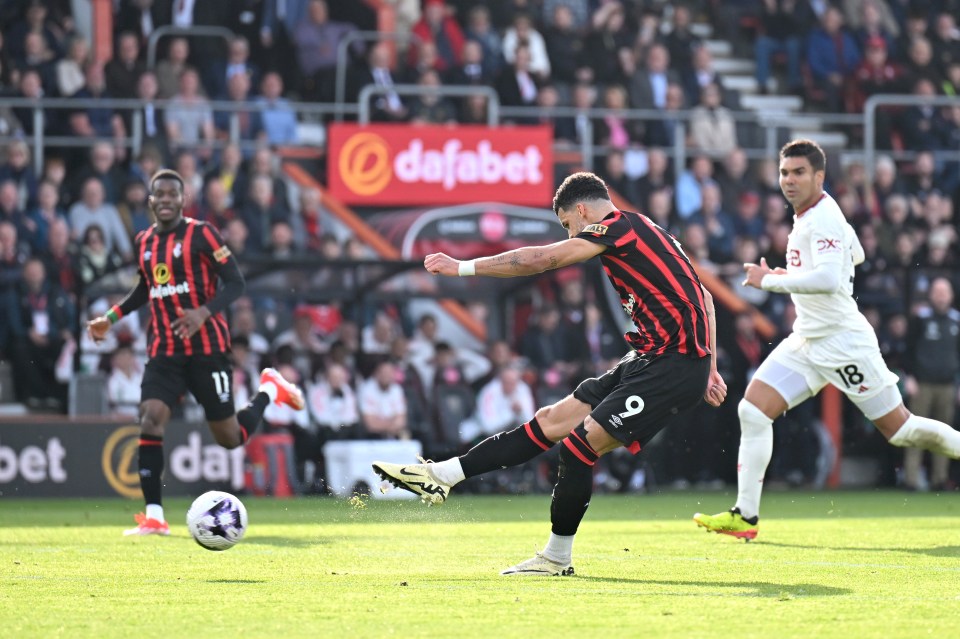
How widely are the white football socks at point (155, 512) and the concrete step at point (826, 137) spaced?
14.6 meters

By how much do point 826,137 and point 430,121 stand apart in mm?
7012

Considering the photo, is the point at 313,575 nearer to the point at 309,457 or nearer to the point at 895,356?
the point at 309,457

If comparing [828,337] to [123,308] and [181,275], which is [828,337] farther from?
[123,308]

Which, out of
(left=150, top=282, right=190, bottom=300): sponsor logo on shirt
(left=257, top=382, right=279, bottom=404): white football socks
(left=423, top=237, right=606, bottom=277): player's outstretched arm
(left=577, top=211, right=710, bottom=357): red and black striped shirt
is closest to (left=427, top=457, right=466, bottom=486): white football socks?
(left=423, top=237, right=606, bottom=277): player's outstretched arm

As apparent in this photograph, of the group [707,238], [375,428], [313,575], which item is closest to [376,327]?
[375,428]

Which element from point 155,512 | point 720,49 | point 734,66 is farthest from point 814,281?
point 720,49

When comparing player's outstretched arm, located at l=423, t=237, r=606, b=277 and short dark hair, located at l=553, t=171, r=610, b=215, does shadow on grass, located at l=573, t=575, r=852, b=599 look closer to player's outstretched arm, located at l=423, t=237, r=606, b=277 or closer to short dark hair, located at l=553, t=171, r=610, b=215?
player's outstretched arm, located at l=423, t=237, r=606, b=277

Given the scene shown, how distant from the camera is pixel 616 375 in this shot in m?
8.65

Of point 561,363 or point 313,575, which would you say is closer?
point 313,575

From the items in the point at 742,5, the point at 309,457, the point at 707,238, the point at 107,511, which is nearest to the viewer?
the point at 107,511

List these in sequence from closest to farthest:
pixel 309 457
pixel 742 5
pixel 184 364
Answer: pixel 184 364 < pixel 309 457 < pixel 742 5

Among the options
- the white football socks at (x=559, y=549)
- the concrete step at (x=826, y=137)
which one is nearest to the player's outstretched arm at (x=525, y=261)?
the white football socks at (x=559, y=549)

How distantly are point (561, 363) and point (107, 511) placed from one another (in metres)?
6.26

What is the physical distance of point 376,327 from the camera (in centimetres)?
1848
